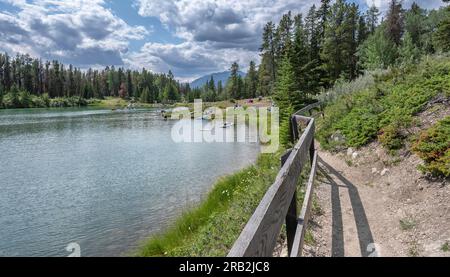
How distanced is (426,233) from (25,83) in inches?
6638

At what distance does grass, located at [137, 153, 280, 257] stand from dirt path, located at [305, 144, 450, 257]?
1.74 m

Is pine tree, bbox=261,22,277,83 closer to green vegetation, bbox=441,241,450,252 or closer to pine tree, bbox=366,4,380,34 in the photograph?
pine tree, bbox=366,4,380,34

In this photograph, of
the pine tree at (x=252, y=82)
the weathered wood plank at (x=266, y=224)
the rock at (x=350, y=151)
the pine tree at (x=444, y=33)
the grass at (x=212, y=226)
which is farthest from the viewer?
the pine tree at (x=252, y=82)

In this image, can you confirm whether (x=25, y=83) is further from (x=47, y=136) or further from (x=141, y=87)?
(x=47, y=136)

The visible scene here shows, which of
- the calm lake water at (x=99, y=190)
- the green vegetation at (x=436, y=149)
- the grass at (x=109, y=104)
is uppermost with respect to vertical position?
the grass at (x=109, y=104)

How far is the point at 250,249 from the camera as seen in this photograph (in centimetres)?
187

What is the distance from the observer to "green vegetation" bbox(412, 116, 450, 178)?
6.42m

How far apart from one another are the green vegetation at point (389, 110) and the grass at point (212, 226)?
344 centimetres

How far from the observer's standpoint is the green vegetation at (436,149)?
21.1 feet

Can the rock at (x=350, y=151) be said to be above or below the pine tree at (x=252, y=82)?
below

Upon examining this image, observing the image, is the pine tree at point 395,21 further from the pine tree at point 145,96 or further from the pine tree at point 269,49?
the pine tree at point 145,96

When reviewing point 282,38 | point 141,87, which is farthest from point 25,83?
point 282,38

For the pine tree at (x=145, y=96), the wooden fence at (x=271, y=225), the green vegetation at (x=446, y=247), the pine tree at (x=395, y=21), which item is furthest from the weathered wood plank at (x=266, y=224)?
the pine tree at (x=145, y=96)

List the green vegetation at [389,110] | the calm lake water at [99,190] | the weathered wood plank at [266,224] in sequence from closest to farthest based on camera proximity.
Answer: the weathered wood plank at [266,224], the green vegetation at [389,110], the calm lake water at [99,190]
